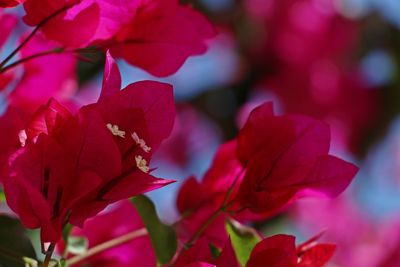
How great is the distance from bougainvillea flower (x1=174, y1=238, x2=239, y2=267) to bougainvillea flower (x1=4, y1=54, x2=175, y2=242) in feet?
0.32

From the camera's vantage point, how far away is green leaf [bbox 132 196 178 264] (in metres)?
0.91

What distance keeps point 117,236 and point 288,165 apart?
0.30 m

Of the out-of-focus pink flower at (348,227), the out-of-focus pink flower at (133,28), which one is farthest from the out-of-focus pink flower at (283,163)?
the out-of-focus pink flower at (348,227)

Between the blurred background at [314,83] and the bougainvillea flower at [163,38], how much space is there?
5.00 ft

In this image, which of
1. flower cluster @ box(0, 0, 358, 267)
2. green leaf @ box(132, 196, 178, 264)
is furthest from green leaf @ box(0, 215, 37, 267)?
green leaf @ box(132, 196, 178, 264)

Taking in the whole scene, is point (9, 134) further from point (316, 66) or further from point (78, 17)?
point (316, 66)


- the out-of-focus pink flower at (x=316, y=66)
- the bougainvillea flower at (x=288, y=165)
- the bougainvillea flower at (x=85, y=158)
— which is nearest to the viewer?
the bougainvillea flower at (x=85, y=158)

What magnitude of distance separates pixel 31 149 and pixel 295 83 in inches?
78.4

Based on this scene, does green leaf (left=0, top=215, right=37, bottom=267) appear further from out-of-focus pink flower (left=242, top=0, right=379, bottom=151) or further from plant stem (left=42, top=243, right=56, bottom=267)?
out-of-focus pink flower (left=242, top=0, right=379, bottom=151)

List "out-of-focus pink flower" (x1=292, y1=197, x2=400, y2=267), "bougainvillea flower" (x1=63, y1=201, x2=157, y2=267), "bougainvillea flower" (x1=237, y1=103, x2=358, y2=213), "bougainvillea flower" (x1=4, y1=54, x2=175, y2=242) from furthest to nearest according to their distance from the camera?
1. "out-of-focus pink flower" (x1=292, y1=197, x2=400, y2=267)
2. "bougainvillea flower" (x1=63, y1=201, x2=157, y2=267)
3. "bougainvillea flower" (x1=237, y1=103, x2=358, y2=213)
4. "bougainvillea flower" (x1=4, y1=54, x2=175, y2=242)

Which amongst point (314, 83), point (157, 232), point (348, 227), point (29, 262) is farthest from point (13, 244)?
point (348, 227)

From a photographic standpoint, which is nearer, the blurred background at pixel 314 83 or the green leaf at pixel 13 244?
the green leaf at pixel 13 244

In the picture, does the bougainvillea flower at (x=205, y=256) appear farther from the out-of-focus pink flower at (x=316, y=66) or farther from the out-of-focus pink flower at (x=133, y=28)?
the out-of-focus pink flower at (x=316, y=66)

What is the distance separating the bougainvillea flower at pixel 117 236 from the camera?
3.42 feet
